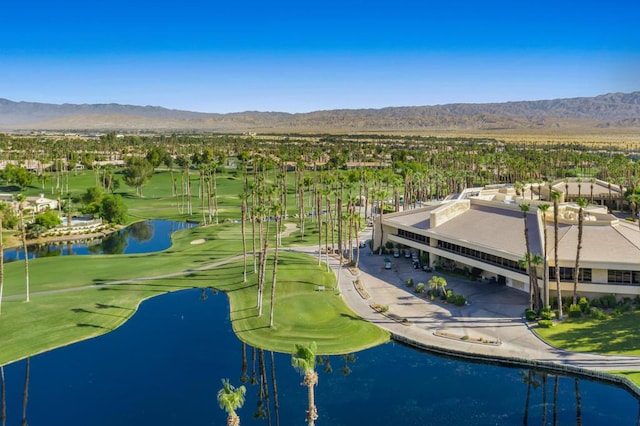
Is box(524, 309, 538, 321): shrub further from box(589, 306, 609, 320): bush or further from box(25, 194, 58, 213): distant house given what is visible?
box(25, 194, 58, 213): distant house

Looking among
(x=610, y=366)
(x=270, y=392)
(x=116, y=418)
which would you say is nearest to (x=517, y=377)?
(x=610, y=366)

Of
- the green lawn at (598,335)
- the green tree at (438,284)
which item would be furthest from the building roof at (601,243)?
the green tree at (438,284)

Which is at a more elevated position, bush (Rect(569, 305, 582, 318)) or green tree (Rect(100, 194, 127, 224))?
green tree (Rect(100, 194, 127, 224))

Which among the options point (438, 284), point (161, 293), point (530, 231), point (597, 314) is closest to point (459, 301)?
point (438, 284)

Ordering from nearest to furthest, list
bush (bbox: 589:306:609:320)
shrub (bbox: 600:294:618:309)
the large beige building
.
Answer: bush (bbox: 589:306:609:320) → shrub (bbox: 600:294:618:309) → the large beige building

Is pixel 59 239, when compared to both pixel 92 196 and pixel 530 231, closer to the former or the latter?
pixel 92 196

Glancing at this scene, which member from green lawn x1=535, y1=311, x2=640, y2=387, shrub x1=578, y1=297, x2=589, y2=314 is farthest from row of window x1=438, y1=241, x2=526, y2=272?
green lawn x1=535, y1=311, x2=640, y2=387
